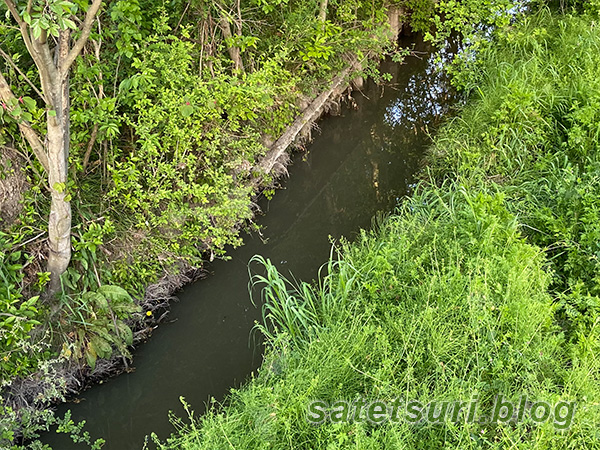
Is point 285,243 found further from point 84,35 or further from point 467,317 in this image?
point 84,35

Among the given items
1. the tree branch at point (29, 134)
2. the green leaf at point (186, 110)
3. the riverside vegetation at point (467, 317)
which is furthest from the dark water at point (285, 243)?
the tree branch at point (29, 134)

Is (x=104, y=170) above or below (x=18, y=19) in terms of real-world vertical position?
below

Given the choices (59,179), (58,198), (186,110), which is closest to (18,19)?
(59,179)

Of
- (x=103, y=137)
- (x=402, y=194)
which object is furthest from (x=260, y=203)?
(x=103, y=137)

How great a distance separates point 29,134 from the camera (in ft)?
10.9

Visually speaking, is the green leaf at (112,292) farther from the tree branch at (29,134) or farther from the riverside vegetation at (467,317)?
the riverside vegetation at (467,317)

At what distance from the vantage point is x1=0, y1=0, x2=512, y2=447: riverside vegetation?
330cm

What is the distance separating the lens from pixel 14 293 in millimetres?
3297

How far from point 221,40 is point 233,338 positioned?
A: 9.33 ft

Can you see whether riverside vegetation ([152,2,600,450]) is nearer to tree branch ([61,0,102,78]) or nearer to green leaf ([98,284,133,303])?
green leaf ([98,284,133,303])

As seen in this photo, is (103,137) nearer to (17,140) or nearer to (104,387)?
(17,140)

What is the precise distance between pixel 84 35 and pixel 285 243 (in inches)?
113

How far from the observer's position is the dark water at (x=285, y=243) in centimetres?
386

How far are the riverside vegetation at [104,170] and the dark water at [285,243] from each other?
274 millimetres
